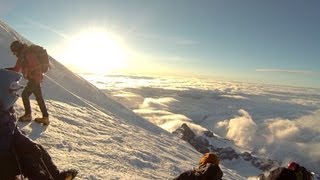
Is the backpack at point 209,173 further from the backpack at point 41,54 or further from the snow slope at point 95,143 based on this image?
the backpack at point 41,54

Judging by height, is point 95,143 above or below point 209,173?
below

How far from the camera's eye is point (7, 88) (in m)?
4.84

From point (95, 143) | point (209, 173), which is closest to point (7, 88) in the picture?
point (209, 173)

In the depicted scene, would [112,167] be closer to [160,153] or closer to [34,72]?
[34,72]

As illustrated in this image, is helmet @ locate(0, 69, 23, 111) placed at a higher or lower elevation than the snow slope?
higher

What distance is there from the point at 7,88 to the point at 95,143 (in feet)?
26.8

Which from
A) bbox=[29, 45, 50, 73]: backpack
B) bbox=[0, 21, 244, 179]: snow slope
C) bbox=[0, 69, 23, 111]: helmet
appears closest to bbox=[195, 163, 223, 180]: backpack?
bbox=[0, 69, 23, 111]: helmet

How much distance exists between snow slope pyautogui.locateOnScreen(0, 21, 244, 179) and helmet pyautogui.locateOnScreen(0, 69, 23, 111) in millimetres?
4346

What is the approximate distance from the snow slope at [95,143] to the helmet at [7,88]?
4.35 meters

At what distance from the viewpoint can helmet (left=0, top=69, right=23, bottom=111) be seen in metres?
4.79

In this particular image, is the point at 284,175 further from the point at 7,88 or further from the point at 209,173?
the point at 7,88

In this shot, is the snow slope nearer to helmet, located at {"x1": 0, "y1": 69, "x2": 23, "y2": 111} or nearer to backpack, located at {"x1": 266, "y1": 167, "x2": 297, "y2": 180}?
helmet, located at {"x1": 0, "y1": 69, "x2": 23, "y2": 111}

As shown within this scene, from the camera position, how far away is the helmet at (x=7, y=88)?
15.7 feet

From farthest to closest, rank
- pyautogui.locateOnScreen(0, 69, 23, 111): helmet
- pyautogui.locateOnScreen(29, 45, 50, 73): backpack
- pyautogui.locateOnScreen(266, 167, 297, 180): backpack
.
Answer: pyautogui.locateOnScreen(29, 45, 50, 73): backpack
pyautogui.locateOnScreen(266, 167, 297, 180): backpack
pyautogui.locateOnScreen(0, 69, 23, 111): helmet
